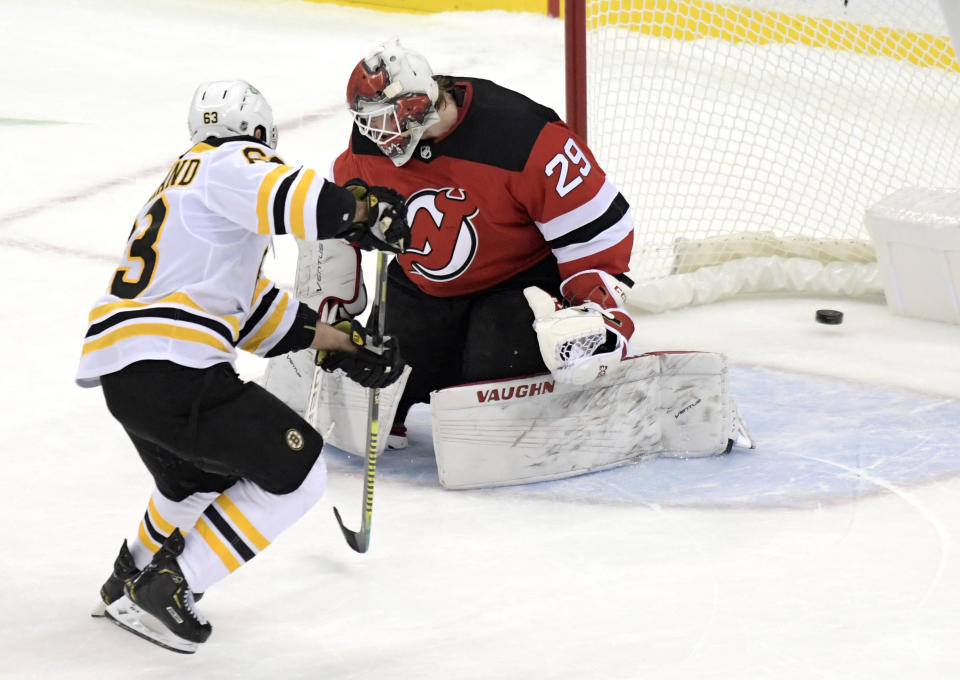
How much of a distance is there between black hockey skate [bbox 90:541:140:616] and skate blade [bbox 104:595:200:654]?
0.08 m

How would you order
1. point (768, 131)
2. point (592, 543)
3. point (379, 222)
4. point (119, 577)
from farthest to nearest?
1. point (768, 131)
2. point (592, 543)
3. point (119, 577)
4. point (379, 222)

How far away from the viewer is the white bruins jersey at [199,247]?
79.4 inches

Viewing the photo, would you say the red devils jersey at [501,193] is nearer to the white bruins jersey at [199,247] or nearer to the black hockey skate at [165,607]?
the white bruins jersey at [199,247]

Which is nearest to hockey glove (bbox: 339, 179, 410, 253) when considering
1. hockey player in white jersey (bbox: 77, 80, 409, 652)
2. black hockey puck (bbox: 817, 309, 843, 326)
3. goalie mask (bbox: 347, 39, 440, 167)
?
hockey player in white jersey (bbox: 77, 80, 409, 652)

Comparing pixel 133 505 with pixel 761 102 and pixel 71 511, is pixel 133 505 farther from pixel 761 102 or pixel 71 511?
pixel 761 102

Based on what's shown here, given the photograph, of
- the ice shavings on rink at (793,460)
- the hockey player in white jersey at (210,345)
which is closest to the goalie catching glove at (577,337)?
the ice shavings on rink at (793,460)

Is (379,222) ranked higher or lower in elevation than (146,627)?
higher

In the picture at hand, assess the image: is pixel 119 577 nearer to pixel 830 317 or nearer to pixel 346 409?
pixel 346 409

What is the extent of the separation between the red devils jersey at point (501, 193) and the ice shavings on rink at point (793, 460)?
420 millimetres

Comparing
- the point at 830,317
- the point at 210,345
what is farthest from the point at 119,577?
the point at 830,317

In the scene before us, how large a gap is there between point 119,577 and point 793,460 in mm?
1390

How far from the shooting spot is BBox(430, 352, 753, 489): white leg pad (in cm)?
276

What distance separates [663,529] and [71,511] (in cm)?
112

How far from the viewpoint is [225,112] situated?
84.8 inches
